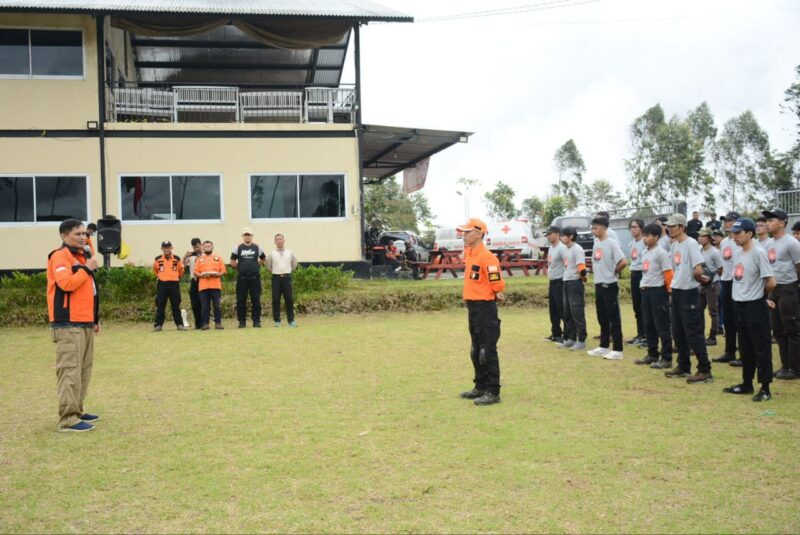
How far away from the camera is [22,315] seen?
55.2 ft

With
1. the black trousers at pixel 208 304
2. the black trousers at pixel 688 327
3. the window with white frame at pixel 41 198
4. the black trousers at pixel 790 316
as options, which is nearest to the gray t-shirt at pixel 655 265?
the black trousers at pixel 688 327

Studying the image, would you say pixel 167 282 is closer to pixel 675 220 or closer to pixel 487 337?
pixel 487 337

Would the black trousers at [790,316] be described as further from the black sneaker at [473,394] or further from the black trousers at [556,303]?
the black trousers at [556,303]

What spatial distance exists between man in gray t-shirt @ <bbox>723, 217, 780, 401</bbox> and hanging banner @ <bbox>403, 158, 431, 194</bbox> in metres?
18.9

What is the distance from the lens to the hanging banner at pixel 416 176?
27250mm

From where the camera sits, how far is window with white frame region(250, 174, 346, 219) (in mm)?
21297

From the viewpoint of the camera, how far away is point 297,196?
Answer: 2142 cm

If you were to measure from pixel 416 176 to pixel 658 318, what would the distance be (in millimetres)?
18543

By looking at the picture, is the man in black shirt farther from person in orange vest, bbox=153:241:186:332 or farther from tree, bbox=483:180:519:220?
tree, bbox=483:180:519:220

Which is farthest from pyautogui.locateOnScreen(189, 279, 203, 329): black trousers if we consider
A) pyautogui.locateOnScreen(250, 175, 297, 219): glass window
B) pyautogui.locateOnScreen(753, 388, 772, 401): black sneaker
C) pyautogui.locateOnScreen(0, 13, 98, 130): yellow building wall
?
pyautogui.locateOnScreen(753, 388, 772, 401): black sneaker

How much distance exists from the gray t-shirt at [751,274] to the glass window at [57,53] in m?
18.0

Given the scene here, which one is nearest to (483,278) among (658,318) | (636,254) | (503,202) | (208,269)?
(658,318)

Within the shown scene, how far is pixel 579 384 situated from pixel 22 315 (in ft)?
42.1

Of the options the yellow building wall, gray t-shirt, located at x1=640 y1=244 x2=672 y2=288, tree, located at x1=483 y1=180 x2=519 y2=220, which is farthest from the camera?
tree, located at x1=483 y1=180 x2=519 y2=220
